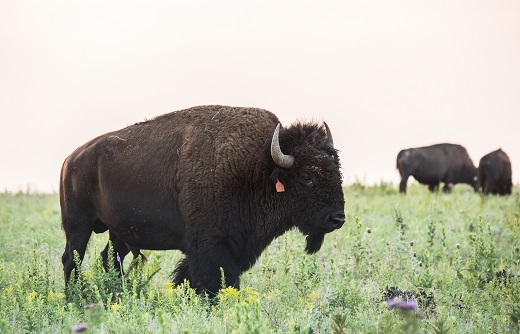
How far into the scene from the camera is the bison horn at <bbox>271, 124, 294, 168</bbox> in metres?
7.92

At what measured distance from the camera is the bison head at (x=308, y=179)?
317 inches

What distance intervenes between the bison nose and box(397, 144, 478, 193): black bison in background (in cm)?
2159

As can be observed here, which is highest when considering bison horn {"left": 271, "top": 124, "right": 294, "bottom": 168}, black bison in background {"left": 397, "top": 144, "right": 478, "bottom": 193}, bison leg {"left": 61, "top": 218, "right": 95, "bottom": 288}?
bison horn {"left": 271, "top": 124, "right": 294, "bottom": 168}

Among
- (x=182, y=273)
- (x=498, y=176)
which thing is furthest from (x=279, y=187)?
(x=498, y=176)

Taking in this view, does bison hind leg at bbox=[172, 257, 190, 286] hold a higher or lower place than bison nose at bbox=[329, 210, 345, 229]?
lower

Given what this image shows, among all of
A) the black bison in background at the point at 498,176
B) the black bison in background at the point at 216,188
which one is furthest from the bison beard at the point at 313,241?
the black bison in background at the point at 498,176

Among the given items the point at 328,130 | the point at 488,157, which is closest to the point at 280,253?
the point at 328,130

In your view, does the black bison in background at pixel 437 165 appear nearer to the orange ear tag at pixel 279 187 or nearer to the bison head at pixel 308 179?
the bison head at pixel 308 179

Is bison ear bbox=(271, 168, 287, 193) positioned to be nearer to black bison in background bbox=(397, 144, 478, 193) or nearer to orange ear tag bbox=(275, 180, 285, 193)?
orange ear tag bbox=(275, 180, 285, 193)

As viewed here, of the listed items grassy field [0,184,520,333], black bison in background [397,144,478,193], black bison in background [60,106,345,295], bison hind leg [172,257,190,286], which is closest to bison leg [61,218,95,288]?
black bison in background [60,106,345,295]

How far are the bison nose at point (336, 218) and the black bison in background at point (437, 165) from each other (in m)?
21.6

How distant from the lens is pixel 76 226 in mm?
9039

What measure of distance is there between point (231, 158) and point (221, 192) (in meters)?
0.39

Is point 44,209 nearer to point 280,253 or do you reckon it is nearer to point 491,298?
point 280,253
